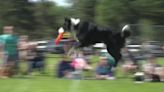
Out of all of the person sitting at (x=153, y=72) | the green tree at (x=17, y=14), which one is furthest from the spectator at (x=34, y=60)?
the green tree at (x=17, y=14)

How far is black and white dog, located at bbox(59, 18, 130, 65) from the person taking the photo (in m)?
8.48

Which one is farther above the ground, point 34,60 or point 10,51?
point 10,51

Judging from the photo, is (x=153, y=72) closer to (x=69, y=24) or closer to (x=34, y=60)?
(x=34, y=60)

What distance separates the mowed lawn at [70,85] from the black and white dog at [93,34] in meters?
2.30

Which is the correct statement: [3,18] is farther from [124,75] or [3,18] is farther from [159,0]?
[124,75]

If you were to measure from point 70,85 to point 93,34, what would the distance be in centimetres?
360

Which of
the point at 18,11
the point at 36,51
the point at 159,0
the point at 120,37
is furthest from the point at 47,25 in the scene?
the point at 120,37

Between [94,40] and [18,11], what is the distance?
133 ft

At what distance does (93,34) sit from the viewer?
8.80 metres

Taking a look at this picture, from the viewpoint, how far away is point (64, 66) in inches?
550

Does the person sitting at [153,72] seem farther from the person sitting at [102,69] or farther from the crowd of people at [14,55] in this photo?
the crowd of people at [14,55]

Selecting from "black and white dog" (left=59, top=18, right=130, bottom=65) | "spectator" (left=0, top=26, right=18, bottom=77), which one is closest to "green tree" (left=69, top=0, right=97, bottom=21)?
"spectator" (left=0, top=26, right=18, bottom=77)

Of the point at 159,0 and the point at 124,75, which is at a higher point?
the point at 159,0

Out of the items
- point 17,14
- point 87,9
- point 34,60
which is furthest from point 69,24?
point 17,14
